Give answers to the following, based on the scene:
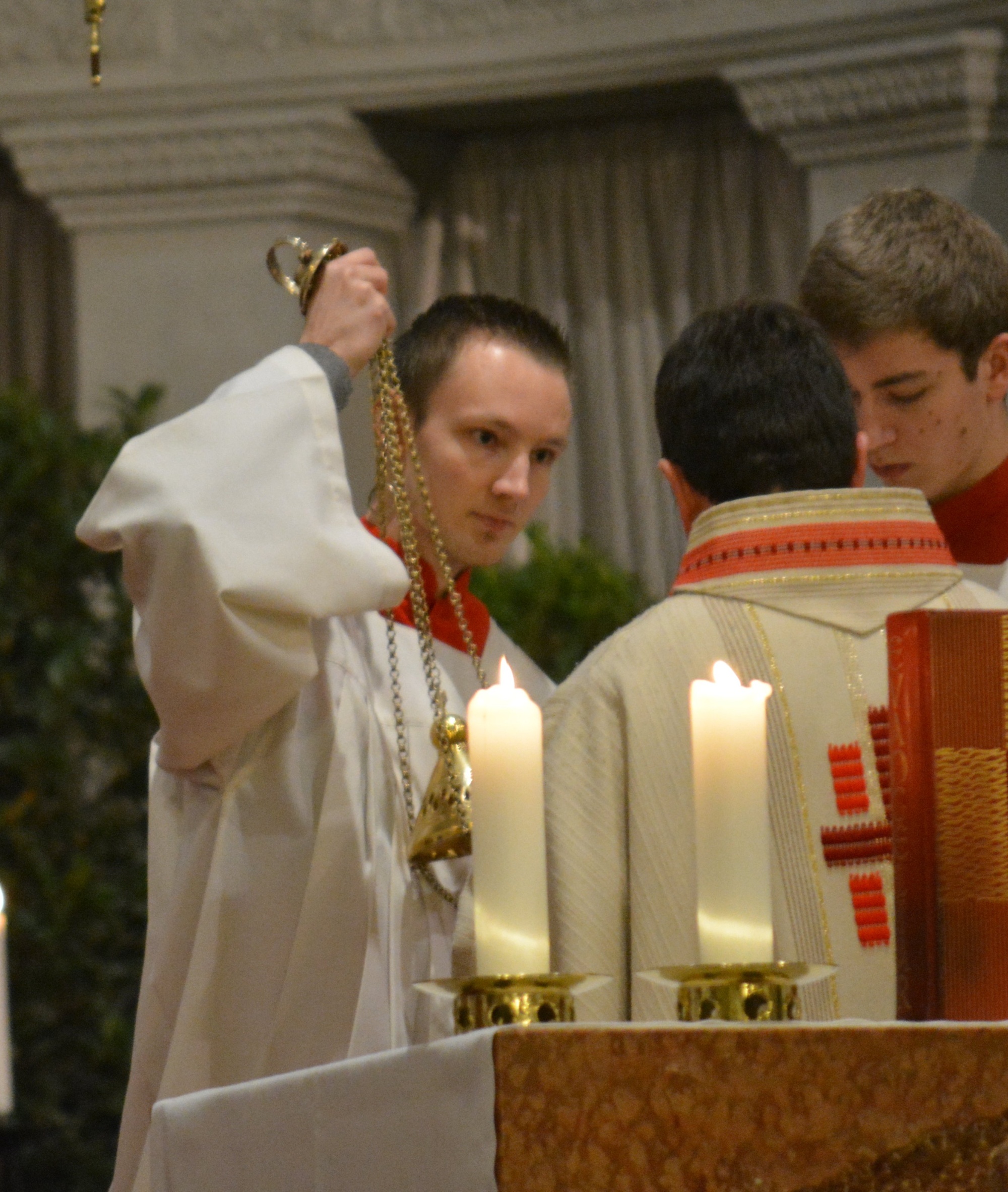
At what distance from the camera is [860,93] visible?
5.89 m

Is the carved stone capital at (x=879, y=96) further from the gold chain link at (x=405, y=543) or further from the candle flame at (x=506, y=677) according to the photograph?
the candle flame at (x=506, y=677)

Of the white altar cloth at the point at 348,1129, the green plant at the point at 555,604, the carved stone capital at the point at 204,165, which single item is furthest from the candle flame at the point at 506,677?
the carved stone capital at the point at 204,165

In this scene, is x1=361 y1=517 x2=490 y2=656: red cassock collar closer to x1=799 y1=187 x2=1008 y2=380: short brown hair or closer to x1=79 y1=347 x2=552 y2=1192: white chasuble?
x1=79 y1=347 x2=552 y2=1192: white chasuble

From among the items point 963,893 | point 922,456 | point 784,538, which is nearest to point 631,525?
point 922,456

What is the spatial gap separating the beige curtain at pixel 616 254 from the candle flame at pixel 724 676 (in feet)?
17.8

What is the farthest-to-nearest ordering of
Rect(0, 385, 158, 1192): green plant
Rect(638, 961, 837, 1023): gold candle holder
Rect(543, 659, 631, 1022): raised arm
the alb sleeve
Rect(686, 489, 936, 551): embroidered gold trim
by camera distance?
1. Rect(0, 385, 158, 1192): green plant
2. the alb sleeve
3. Rect(686, 489, 936, 551): embroidered gold trim
4. Rect(543, 659, 631, 1022): raised arm
5. Rect(638, 961, 837, 1023): gold candle holder

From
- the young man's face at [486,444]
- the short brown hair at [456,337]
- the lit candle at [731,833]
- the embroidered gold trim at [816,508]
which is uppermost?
the short brown hair at [456,337]

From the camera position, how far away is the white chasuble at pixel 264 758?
98.1 inches

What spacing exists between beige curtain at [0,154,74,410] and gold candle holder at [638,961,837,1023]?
20.9 ft

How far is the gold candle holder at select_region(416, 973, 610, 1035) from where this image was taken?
133 cm

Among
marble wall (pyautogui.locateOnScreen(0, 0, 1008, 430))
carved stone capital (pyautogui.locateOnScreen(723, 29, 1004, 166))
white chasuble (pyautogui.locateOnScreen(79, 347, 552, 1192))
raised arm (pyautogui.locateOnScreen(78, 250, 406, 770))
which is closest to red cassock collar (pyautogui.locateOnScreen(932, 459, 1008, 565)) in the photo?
white chasuble (pyautogui.locateOnScreen(79, 347, 552, 1192))

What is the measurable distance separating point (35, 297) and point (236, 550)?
17.2 feet

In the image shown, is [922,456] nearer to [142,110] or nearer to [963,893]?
[963,893]

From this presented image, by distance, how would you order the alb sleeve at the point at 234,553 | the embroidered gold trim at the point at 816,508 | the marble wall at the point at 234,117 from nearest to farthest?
the embroidered gold trim at the point at 816,508 < the alb sleeve at the point at 234,553 < the marble wall at the point at 234,117
